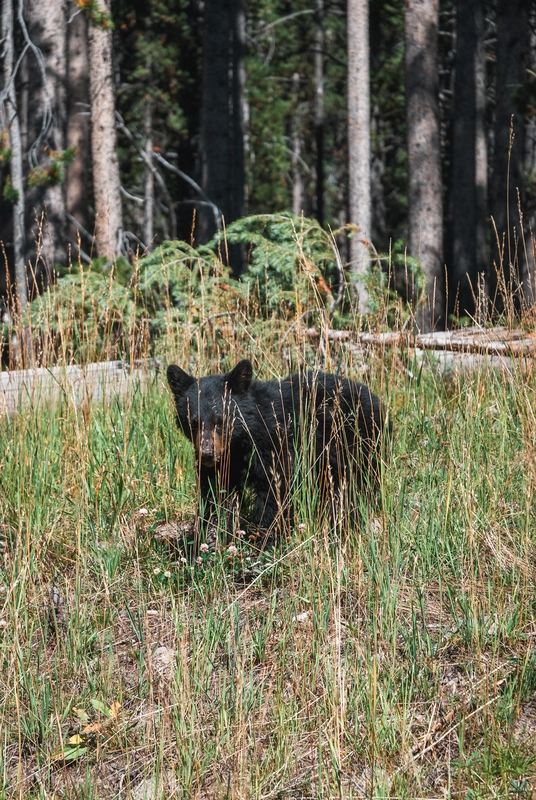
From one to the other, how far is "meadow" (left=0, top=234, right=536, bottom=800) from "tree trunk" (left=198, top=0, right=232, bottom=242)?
9720 millimetres

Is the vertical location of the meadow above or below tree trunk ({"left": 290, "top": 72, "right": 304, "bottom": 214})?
below

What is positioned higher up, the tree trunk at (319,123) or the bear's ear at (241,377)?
the tree trunk at (319,123)

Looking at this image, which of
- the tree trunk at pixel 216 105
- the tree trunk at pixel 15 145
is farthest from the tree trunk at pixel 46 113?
the tree trunk at pixel 216 105

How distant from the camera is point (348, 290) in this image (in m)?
6.35

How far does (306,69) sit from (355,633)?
27698 millimetres

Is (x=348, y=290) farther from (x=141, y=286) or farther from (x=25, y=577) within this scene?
(x=25, y=577)

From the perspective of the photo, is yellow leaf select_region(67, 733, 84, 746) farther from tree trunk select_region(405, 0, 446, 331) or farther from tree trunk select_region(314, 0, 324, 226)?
tree trunk select_region(314, 0, 324, 226)

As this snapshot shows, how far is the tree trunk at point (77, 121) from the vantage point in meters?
15.2

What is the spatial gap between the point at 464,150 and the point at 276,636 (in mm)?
13837

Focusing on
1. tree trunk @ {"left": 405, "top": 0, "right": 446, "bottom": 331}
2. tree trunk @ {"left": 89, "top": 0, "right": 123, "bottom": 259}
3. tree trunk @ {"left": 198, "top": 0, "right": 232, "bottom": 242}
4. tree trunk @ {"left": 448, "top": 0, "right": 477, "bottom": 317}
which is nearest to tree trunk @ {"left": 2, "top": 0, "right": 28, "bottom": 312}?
tree trunk @ {"left": 89, "top": 0, "right": 123, "bottom": 259}

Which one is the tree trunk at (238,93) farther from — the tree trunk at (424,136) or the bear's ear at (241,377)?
the bear's ear at (241,377)

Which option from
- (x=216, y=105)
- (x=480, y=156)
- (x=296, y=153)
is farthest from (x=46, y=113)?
(x=296, y=153)

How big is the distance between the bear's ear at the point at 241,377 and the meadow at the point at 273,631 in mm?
543

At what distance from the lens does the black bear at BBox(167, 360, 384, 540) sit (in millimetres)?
3871
